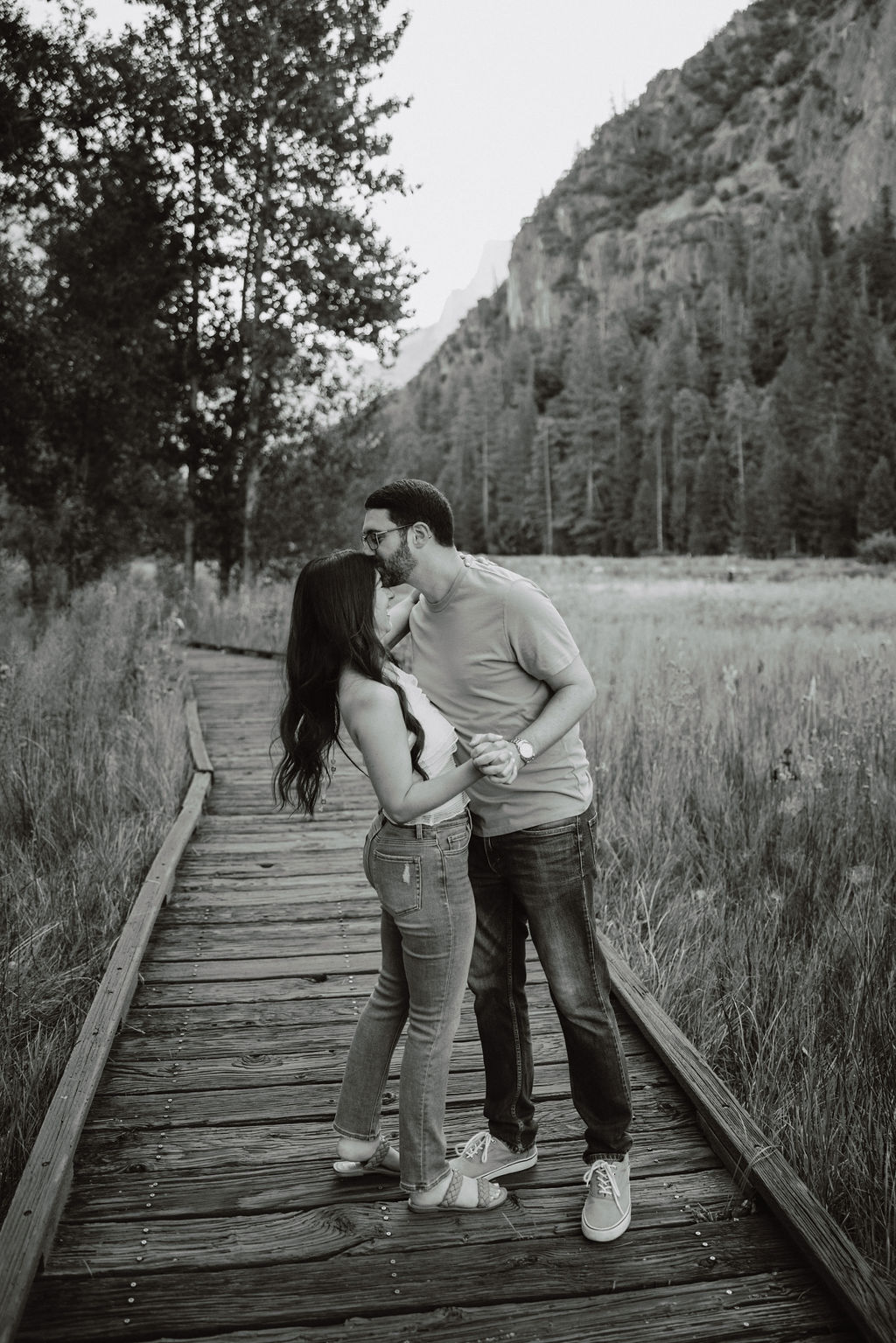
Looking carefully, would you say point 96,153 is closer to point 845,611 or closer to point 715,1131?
point 845,611

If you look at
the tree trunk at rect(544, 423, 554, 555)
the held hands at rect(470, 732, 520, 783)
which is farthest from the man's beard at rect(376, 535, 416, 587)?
the tree trunk at rect(544, 423, 554, 555)

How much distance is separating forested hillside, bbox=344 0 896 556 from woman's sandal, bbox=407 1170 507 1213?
18.1m

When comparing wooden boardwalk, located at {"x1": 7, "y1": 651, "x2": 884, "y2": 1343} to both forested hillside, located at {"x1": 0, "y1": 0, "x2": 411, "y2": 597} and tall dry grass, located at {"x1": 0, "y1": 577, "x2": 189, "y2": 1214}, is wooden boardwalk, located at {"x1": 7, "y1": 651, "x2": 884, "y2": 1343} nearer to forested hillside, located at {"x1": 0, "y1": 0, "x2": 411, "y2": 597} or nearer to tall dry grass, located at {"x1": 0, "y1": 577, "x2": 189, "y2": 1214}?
tall dry grass, located at {"x1": 0, "y1": 577, "x2": 189, "y2": 1214}

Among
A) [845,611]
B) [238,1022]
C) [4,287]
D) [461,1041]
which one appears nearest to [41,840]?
[238,1022]

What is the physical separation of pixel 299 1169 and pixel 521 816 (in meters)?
1.21

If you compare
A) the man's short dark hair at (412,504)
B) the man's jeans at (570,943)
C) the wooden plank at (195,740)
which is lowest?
the wooden plank at (195,740)

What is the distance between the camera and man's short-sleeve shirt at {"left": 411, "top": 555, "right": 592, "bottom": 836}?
230 centimetres

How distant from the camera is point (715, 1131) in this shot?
106 inches

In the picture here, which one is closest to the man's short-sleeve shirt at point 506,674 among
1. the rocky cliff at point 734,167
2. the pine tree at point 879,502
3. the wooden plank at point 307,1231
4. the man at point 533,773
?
the man at point 533,773

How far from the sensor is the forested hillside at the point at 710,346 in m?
60.4

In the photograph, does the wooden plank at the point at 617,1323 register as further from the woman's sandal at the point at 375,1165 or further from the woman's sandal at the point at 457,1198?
the woman's sandal at the point at 375,1165

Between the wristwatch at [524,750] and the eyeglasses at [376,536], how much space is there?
23.7 inches

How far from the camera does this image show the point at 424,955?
230 centimetres

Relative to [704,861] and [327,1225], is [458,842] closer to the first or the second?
[327,1225]
